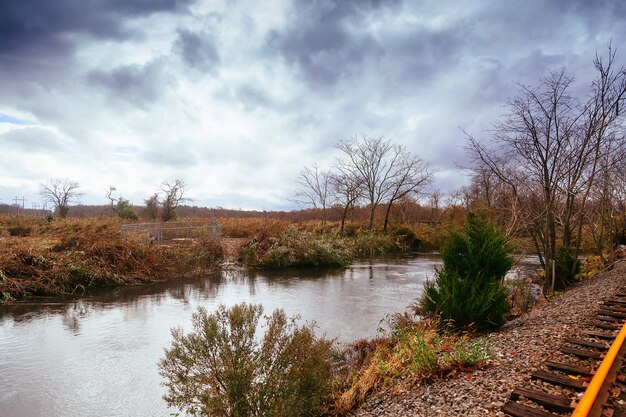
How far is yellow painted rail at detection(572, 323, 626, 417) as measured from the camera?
317 centimetres

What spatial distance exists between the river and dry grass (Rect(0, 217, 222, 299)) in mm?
939

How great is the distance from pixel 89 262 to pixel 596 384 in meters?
16.0

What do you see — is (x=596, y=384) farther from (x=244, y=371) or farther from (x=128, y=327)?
(x=128, y=327)

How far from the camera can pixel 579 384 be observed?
3.99 meters

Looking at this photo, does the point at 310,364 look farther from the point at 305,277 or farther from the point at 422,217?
the point at 422,217

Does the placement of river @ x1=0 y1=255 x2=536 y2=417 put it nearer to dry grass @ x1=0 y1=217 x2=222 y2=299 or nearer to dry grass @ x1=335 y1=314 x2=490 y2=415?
dry grass @ x1=0 y1=217 x2=222 y2=299

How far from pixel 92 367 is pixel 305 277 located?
Answer: 40.2 ft

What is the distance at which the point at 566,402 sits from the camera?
3623 mm

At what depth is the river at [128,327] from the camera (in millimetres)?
5832

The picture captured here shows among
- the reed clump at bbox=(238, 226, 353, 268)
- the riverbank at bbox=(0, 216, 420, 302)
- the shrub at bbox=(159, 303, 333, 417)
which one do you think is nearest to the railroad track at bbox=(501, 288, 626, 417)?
the shrub at bbox=(159, 303, 333, 417)

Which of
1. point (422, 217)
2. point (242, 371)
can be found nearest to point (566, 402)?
point (242, 371)

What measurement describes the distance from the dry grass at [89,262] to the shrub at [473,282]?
12.4 meters

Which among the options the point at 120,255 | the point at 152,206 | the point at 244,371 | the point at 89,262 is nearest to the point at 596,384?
the point at 244,371

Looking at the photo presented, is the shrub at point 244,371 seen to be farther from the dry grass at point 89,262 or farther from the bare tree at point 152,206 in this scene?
the bare tree at point 152,206
